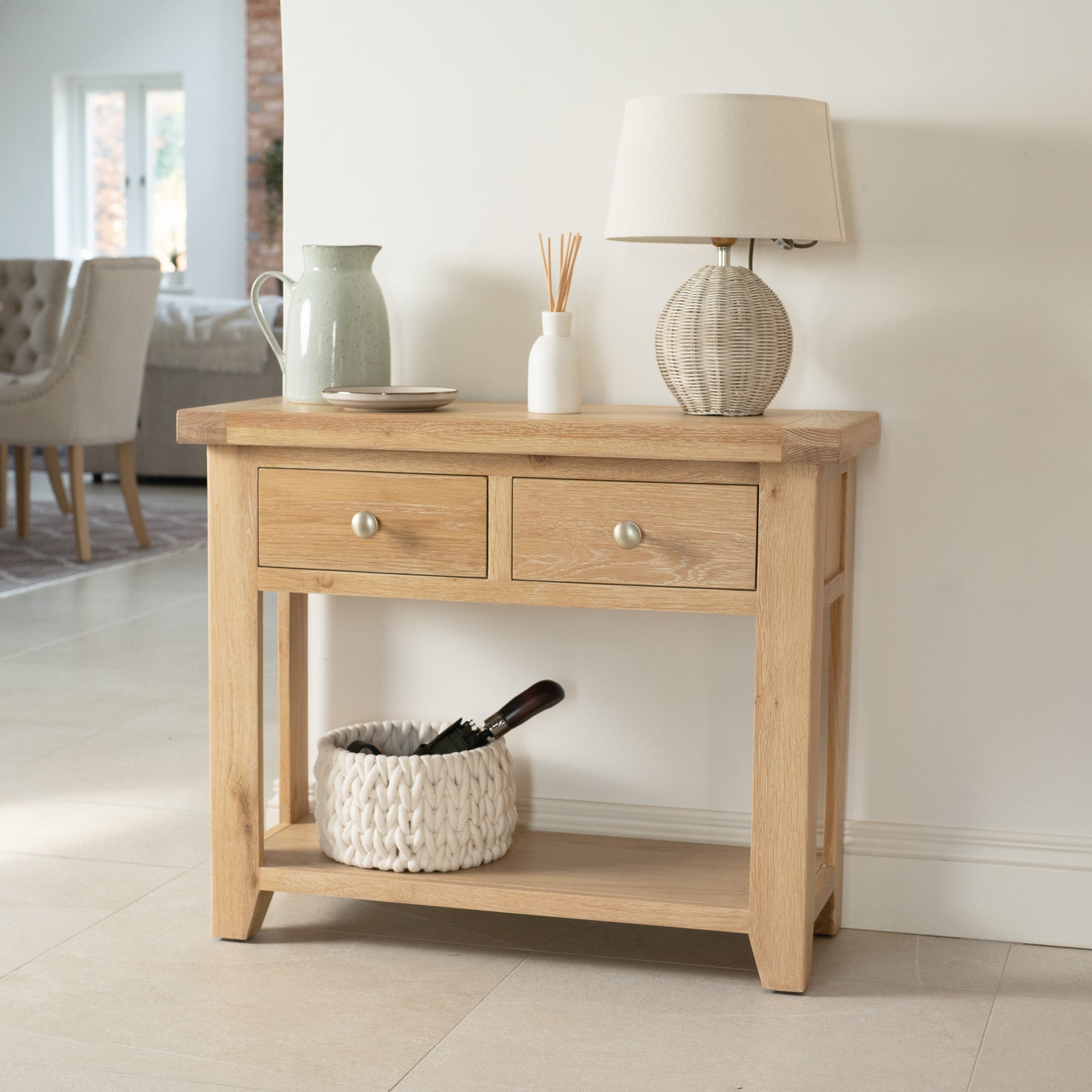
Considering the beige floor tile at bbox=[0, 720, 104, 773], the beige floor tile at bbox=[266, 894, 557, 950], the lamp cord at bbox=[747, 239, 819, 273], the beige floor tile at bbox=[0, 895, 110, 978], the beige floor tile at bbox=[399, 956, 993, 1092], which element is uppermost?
the lamp cord at bbox=[747, 239, 819, 273]

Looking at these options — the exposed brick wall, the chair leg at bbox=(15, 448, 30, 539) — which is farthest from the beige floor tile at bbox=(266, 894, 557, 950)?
the exposed brick wall

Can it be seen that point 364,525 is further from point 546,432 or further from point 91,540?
point 91,540

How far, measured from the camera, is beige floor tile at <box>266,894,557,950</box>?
1.88m

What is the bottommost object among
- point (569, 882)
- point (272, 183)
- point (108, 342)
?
point (569, 882)

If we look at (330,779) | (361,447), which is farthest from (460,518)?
(330,779)

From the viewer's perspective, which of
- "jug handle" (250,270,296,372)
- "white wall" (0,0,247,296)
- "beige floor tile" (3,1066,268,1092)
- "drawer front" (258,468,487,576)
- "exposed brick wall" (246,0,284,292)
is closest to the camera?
"beige floor tile" (3,1066,268,1092)

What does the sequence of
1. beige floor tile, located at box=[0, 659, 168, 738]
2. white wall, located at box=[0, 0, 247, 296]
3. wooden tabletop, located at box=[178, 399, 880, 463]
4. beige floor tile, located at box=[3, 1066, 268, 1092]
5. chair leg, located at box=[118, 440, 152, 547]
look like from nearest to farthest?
beige floor tile, located at box=[3, 1066, 268, 1092]
wooden tabletop, located at box=[178, 399, 880, 463]
beige floor tile, located at box=[0, 659, 168, 738]
chair leg, located at box=[118, 440, 152, 547]
white wall, located at box=[0, 0, 247, 296]

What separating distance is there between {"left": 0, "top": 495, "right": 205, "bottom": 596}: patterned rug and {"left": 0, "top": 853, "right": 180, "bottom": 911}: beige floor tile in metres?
2.16

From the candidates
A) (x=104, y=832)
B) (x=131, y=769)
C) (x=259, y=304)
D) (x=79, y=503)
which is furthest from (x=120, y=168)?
(x=259, y=304)

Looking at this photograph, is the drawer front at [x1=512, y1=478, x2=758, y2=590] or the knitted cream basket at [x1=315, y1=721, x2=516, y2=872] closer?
the drawer front at [x1=512, y1=478, x2=758, y2=590]

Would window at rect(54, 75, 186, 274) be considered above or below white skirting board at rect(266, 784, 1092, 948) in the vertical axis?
above

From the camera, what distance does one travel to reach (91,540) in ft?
16.3

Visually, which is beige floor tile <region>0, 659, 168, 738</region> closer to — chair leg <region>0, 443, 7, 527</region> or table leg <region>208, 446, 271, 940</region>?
table leg <region>208, 446, 271, 940</region>

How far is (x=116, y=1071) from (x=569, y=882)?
0.57 m
